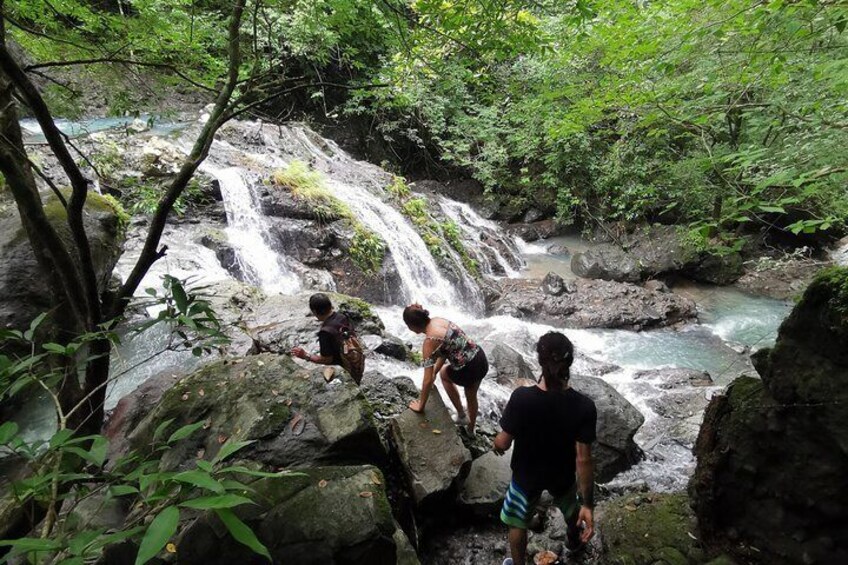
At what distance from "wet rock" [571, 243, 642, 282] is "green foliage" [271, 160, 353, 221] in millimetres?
7600

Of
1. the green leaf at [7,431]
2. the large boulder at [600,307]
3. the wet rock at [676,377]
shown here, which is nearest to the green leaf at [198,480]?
the green leaf at [7,431]

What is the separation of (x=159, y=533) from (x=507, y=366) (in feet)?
23.7

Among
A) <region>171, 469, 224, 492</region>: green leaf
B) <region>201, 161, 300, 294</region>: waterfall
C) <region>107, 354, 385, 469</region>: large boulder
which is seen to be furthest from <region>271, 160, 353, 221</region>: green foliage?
<region>171, 469, 224, 492</region>: green leaf

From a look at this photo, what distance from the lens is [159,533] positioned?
0.91 meters

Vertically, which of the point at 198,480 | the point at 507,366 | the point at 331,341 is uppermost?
the point at 198,480

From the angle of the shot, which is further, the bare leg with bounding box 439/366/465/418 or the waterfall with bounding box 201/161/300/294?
the waterfall with bounding box 201/161/300/294

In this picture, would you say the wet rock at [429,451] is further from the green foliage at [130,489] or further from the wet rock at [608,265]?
the wet rock at [608,265]

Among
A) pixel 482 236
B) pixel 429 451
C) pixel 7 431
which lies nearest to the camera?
pixel 7 431

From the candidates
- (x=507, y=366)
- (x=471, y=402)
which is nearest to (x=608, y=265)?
(x=507, y=366)

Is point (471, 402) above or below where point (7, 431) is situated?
below

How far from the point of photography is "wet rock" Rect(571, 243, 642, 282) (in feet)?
42.4

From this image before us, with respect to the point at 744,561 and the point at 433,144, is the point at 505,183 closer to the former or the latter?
the point at 433,144

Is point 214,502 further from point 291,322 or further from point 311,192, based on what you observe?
point 311,192

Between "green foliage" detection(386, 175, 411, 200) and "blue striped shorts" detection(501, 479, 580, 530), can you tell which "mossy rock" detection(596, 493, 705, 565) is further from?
"green foliage" detection(386, 175, 411, 200)
